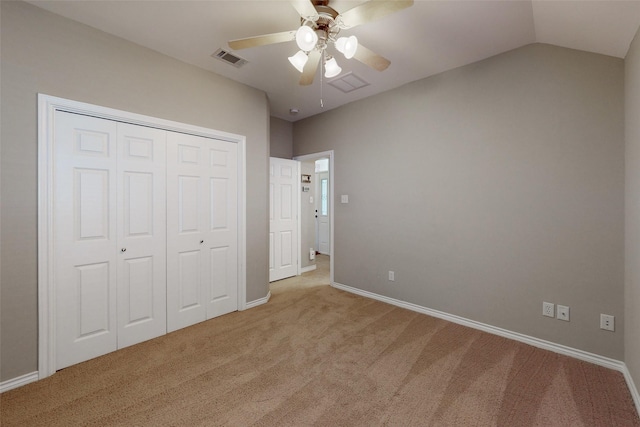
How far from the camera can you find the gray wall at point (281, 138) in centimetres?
442

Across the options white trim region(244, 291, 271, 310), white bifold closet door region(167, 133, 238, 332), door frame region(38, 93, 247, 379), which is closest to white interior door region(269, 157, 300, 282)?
white trim region(244, 291, 271, 310)

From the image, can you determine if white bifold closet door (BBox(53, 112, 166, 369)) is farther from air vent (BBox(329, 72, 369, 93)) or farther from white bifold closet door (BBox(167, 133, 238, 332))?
air vent (BBox(329, 72, 369, 93))

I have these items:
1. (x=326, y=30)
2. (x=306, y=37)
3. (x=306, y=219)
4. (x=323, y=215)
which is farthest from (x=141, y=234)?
(x=323, y=215)

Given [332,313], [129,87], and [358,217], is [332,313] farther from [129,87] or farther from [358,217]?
[129,87]

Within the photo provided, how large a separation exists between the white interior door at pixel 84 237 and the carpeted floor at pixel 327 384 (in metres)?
0.24

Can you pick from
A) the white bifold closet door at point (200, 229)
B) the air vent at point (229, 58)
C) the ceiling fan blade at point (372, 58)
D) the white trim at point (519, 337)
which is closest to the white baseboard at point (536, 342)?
the white trim at point (519, 337)

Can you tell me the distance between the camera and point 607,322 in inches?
82.1

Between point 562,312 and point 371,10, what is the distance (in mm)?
2807

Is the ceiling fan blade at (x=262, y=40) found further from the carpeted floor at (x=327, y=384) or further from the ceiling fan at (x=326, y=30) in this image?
the carpeted floor at (x=327, y=384)

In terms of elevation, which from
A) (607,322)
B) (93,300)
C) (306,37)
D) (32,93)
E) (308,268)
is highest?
(306,37)

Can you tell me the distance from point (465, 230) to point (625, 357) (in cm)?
144

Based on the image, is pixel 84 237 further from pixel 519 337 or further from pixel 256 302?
pixel 519 337

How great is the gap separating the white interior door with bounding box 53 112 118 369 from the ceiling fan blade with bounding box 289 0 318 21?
1909 millimetres

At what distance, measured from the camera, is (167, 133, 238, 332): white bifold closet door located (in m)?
2.71
